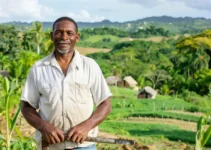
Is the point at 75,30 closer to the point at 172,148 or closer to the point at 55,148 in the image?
the point at 55,148

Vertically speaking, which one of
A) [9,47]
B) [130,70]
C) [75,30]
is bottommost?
[130,70]

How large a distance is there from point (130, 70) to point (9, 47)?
19.6 metres

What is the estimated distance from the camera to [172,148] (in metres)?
12.7

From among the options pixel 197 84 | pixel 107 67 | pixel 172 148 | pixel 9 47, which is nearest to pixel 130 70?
pixel 107 67

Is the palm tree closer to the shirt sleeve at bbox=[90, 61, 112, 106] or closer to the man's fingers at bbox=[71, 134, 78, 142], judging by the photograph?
the shirt sleeve at bbox=[90, 61, 112, 106]

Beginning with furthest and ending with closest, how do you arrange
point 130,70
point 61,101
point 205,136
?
point 130,70 → point 205,136 → point 61,101

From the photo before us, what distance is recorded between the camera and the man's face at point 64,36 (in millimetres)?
2893

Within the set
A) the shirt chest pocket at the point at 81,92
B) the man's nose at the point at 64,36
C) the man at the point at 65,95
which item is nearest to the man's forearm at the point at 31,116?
the man at the point at 65,95

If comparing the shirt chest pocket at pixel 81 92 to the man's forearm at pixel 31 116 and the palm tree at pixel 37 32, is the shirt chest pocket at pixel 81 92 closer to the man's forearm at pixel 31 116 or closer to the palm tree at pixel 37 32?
the man's forearm at pixel 31 116

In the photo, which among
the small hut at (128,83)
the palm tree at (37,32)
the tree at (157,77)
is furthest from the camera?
the small hut at (128,83)

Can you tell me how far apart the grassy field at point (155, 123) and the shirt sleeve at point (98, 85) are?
9.29 m

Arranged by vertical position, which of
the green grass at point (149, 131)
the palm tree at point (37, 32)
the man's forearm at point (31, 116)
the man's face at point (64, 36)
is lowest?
the green grass at point (149, 131)

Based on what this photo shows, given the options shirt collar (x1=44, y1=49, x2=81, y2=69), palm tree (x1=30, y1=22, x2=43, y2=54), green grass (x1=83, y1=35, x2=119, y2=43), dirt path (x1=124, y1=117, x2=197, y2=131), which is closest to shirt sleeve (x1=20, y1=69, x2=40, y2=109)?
shirt collar (x1=44, y1=49, x2=81, y2=69)

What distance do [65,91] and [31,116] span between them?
0.28 metres
